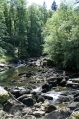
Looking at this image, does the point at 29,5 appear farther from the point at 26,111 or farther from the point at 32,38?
the point at 26,111

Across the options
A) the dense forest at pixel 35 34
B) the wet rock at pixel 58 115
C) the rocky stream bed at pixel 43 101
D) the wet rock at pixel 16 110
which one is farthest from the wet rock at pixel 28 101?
the dense forest at pixel 35 34

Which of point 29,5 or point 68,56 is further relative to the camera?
point 29,5

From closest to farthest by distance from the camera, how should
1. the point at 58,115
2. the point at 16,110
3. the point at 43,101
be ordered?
the point at 58,115
the point at 16,110
the point at 43,101

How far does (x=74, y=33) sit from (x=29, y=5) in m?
43.4

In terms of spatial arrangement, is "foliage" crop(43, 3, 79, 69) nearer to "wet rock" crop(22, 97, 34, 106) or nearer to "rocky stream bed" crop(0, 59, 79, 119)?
"rocky stream bed" crop(0, 59, 79, 119)

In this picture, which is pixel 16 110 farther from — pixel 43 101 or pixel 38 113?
pixel 43 101

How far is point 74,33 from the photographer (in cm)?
4222

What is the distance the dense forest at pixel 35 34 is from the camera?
4303 cm

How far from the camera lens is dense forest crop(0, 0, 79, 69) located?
141 feet

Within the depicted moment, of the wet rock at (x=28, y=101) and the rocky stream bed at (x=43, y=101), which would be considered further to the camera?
the wet rock at (x=28, y=101)

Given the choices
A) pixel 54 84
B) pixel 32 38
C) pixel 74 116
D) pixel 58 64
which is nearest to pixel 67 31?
pixel 58 64

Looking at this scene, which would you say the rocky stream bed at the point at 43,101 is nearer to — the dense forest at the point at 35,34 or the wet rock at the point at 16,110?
the wet rock at the point at 16,110

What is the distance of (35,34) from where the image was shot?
8256cm

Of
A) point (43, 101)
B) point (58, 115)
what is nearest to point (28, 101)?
point (43, 101)
